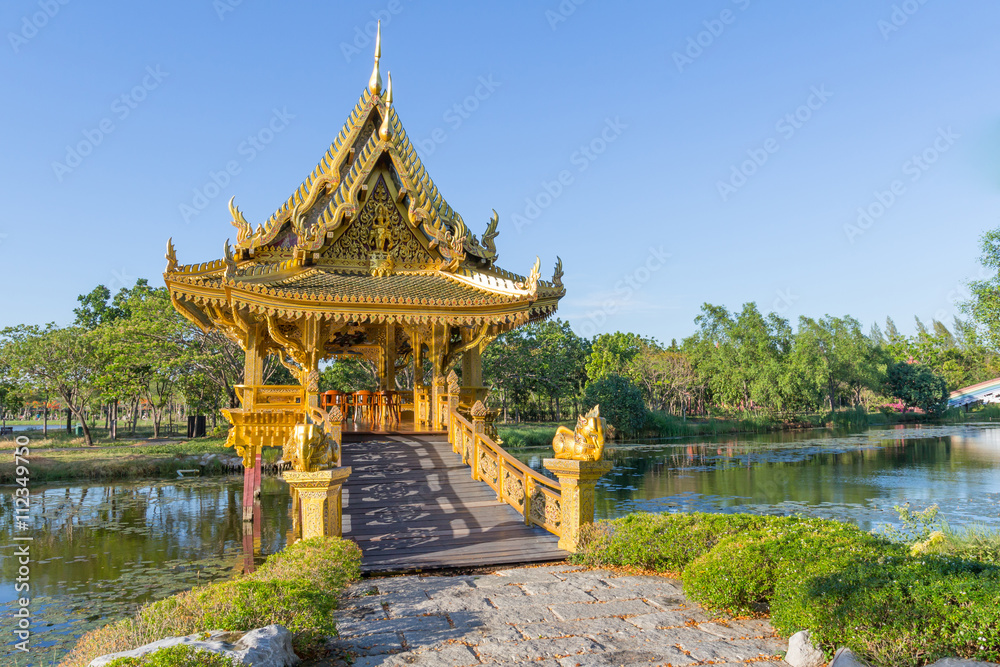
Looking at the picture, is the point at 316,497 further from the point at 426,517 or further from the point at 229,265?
the point at 229,265

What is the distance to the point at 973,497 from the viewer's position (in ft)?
56.0

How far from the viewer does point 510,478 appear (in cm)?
899

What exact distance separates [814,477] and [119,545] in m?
20.3

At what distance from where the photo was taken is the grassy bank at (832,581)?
364cm

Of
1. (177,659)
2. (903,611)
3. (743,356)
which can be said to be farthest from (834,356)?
(177,659)

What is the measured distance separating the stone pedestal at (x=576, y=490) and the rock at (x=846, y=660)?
3537mm

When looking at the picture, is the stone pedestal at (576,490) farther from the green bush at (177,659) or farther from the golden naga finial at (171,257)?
the golden naga finial at (171,257)

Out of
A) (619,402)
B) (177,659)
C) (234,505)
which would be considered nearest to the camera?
(177,659)

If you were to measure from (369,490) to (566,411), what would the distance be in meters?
48.4

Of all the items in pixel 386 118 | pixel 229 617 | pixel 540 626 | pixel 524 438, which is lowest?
pixel 524 438

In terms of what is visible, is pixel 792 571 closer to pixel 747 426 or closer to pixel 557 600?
pixel 557 600

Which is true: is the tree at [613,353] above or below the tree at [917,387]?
above

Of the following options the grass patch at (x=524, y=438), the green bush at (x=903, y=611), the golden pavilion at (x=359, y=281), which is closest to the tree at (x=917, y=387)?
the grass patch at (x=524, y=438)

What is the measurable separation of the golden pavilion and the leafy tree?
25664mm
